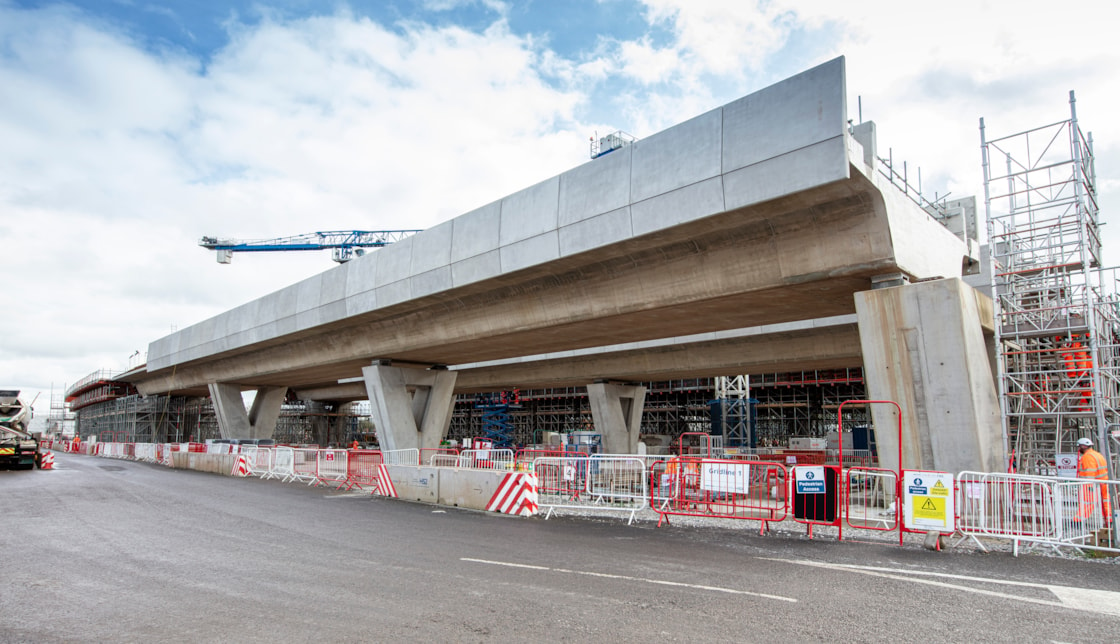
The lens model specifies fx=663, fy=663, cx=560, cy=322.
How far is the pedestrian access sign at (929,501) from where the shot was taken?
10172 millimetres

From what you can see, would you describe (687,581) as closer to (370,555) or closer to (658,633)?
(658,633)

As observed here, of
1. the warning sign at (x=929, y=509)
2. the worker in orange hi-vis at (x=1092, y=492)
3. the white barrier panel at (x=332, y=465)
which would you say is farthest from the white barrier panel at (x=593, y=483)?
the white barrier panel at (x=332, y=465)

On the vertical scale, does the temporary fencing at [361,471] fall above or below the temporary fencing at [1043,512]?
below

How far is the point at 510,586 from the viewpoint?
7.29m

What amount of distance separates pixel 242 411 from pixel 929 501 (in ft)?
139

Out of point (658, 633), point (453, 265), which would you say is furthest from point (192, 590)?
point (453, 265)

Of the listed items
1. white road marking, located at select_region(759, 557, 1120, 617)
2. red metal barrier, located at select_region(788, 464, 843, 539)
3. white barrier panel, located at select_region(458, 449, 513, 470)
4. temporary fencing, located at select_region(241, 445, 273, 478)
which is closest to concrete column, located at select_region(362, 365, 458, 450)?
temporary fencing, located at select_region(241, 445, 273, 478)

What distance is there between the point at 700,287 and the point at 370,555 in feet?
30.3

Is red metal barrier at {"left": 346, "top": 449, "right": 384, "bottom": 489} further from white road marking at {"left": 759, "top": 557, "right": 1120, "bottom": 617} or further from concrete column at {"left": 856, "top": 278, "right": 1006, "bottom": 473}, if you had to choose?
white road marking at {"left": 759, "top": 557, "right": 1120, "bottom": 617}

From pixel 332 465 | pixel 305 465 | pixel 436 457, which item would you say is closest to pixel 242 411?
pixel 305 465

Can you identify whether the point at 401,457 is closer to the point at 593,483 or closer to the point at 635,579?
the point at 593,483

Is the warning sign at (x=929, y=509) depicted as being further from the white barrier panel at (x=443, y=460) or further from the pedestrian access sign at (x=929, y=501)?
the white barrier panel at (x=443, y=460)

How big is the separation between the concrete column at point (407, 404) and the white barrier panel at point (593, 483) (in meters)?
12.7

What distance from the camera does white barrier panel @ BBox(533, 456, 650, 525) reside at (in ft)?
45.4
